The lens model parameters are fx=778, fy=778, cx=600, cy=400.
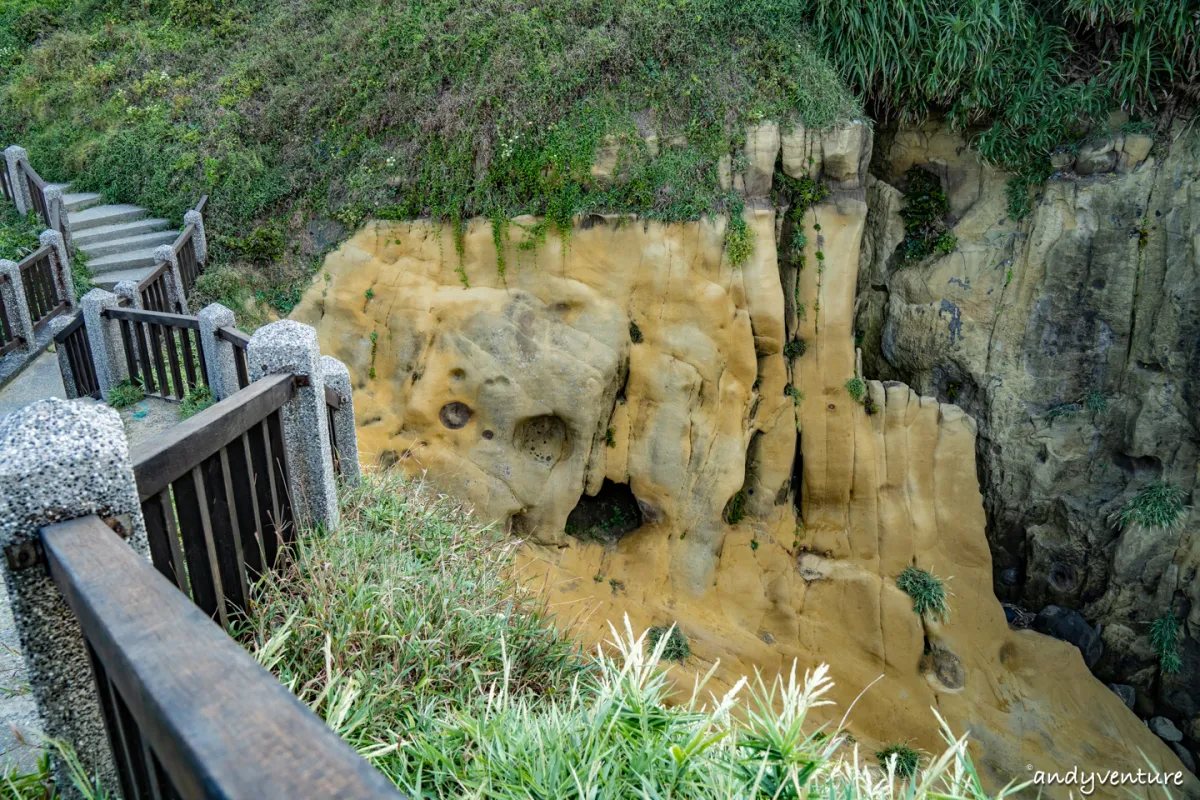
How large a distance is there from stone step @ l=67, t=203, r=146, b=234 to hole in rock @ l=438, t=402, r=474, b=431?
6.70 metres

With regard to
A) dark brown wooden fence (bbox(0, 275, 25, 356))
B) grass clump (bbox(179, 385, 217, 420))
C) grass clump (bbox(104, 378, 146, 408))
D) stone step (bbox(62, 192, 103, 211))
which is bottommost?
grass clump (bbox(104, 378, 146, 408))

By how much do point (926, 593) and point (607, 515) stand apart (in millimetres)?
4509

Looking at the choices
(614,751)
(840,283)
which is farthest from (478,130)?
(614,751)

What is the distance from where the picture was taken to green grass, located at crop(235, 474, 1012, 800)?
2646mm

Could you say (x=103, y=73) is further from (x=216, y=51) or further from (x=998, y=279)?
(x=998, y=279)

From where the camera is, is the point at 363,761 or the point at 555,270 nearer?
the point at 363,761

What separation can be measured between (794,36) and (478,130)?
15.3 ft

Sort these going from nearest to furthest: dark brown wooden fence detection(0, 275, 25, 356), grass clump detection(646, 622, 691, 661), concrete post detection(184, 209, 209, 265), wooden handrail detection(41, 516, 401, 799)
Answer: wooden handrail detection(41, 516, 401, 799) < dark brown wooden fence detection(0, 275, 25, 356) < grass clump detection(646, 622, 691, 661) < concrete post detection(184, 209, 209, 265)

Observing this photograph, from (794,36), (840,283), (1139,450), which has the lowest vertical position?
(1139,450)

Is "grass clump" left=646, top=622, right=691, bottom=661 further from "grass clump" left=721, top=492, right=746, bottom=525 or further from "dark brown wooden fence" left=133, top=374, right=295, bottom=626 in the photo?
"dark brown wooden fence" left=133, top=374, right=295, bottom=626

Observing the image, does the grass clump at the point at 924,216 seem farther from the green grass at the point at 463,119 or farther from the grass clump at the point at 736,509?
the grass clump at the point at 736,509

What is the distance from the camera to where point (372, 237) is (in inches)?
406

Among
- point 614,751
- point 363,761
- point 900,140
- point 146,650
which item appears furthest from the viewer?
point 900,140

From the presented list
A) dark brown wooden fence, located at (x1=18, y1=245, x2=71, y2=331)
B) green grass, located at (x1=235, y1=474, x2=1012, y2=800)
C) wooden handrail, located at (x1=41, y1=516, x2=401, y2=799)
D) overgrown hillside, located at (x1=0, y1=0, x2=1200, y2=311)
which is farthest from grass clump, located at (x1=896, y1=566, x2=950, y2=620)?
dark brown wooden fence, located at (x1=18, y1=245, x2=71, y2=331)
